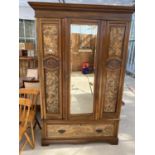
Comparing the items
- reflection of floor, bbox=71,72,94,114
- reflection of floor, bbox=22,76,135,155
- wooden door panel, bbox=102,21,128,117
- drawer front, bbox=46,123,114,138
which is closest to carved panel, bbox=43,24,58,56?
reflection of floor, bbox=71,72,94,114

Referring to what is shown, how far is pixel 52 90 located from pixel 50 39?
66cm

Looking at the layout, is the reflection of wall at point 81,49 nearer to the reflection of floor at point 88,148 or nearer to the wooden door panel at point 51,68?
the wooden door panel at point 51,68

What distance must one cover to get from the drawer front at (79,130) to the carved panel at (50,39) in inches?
41.2

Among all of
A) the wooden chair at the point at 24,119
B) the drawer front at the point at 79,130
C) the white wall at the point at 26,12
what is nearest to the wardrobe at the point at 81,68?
the drawer front at the point at 79,130

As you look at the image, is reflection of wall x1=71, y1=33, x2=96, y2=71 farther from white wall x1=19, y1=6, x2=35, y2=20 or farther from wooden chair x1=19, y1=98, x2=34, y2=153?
white wall x1=19, y1=6, x2=35, y2=20

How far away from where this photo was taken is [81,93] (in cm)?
220

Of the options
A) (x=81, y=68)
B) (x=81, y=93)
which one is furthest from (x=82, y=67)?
(x=81, y=93)

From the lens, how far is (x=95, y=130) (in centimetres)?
231

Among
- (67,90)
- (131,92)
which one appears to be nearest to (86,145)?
(67,90)

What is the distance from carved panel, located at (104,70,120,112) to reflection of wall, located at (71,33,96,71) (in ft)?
1.06

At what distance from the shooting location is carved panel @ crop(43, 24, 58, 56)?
1.86 meters
